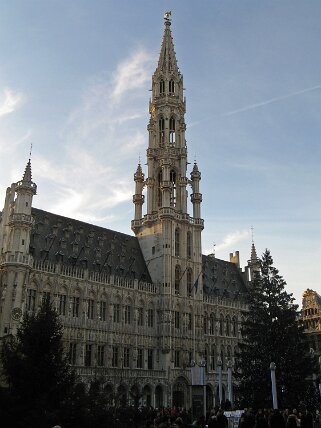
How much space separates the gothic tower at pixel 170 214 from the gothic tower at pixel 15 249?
21.1 metres

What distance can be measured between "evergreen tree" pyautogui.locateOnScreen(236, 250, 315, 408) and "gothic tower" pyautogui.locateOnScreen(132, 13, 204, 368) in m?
20.6

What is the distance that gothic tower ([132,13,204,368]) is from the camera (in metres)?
69.2

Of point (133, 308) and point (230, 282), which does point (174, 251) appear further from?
point (230, 282)

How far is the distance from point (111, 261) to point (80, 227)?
6473mm

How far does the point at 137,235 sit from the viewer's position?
251ft

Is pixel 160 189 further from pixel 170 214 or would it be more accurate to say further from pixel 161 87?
pixel 161 87

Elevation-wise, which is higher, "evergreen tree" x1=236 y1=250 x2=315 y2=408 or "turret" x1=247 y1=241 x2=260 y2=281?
"turret" x1=247 y1=241 x2=260 y2=281

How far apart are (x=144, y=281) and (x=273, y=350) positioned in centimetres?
2804

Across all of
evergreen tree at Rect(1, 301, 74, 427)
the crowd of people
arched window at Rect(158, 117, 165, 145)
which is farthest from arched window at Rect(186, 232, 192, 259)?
evergreen tree at Rect(1, 301, 74, 427)

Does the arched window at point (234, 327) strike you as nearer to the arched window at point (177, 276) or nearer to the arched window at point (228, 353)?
the arched window at point (228, 353)

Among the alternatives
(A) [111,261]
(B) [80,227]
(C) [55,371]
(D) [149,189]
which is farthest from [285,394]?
(D) [149,189]

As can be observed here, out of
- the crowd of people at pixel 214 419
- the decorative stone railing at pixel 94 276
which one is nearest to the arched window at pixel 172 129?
the decorative stone railing at pixel 94 276

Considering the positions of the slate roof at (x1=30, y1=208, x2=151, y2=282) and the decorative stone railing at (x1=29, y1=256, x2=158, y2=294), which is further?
the slate roof at (x1=30, y1=208, x2=151, y2=282)

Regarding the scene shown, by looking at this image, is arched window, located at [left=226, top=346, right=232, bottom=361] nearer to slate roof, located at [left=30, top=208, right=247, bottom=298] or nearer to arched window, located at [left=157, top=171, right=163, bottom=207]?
slate roof, located at [left=30, top=208, right=247, bottom=298]
